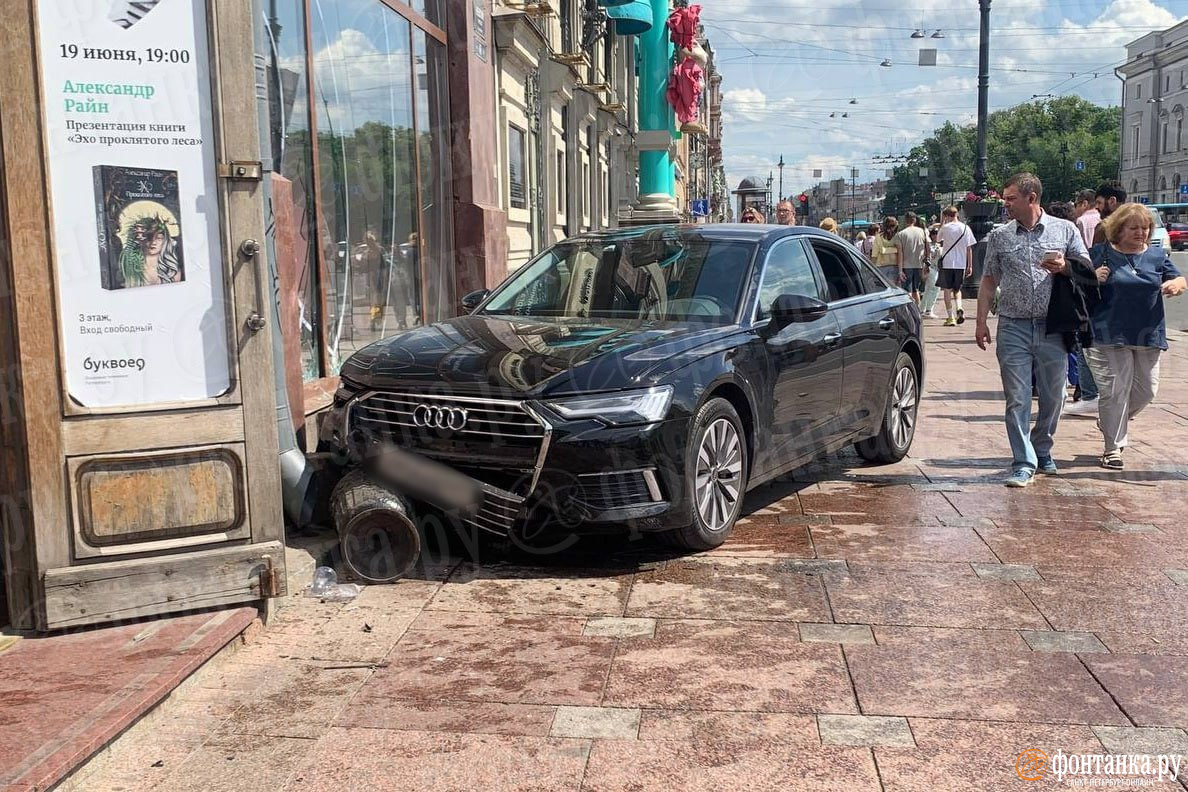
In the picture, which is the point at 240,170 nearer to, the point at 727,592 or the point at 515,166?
the point at 727,592

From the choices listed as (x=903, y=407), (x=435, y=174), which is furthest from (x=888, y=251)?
(x=903, y=407)

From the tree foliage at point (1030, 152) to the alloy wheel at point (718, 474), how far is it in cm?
8823

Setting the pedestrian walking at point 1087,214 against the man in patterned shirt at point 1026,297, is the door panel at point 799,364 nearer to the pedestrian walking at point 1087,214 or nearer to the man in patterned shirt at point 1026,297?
the man in patterned shirt at point 1026,297

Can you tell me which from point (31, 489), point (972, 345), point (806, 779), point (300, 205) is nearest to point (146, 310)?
point (31, 489)

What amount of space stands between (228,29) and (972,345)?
1389cm

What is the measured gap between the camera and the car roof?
21.8 feet

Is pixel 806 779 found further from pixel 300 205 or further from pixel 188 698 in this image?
pixel 300 205

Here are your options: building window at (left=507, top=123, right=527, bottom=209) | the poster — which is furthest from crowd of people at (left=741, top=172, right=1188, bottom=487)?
building window at (left=507, top=123, right=527, bottom=209)

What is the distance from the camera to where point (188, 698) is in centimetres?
397

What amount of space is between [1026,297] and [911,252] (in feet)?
38.0

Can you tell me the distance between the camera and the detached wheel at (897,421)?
7.82 metres

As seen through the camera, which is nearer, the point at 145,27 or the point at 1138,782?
the point at 1138,782

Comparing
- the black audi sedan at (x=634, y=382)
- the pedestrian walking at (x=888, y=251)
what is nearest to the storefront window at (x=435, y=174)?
the black audi sedan at (x=634, y=382)

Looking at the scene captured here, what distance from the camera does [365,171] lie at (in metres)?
9.29
